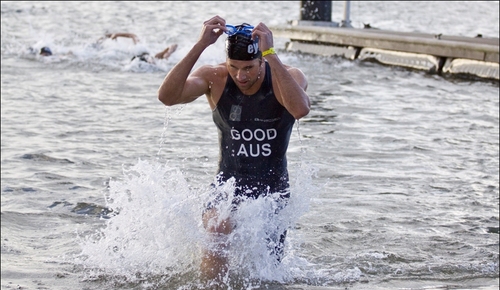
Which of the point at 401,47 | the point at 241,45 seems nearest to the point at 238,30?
the point at 241,45

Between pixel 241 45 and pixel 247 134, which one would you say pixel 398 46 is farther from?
pixel 241 45

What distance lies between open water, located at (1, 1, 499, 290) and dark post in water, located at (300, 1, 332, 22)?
3.07 metres

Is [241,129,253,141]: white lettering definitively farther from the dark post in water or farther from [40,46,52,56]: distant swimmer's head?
the dark post in water

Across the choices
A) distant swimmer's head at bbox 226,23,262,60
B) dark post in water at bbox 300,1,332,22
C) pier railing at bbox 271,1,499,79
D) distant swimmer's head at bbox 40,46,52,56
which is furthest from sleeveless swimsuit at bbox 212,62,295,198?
dark post in water at bbox 300,1,332,22

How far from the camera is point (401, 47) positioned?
18.8 m

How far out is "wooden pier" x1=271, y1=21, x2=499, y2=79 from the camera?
17.0 metres

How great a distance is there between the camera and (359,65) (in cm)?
1895

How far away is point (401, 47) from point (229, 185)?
13394 mm

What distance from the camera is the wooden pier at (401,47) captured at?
1703 cm

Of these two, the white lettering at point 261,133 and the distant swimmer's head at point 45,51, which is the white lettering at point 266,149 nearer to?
the white lettering at point 261,133

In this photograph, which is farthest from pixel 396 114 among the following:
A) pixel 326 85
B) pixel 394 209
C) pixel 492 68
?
pixel 394 209

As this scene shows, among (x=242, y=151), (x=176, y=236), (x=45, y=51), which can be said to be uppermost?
(x=242, y=151)

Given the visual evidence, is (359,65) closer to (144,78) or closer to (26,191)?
(144,78)

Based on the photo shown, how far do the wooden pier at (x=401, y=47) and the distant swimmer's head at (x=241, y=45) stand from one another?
11.8m
